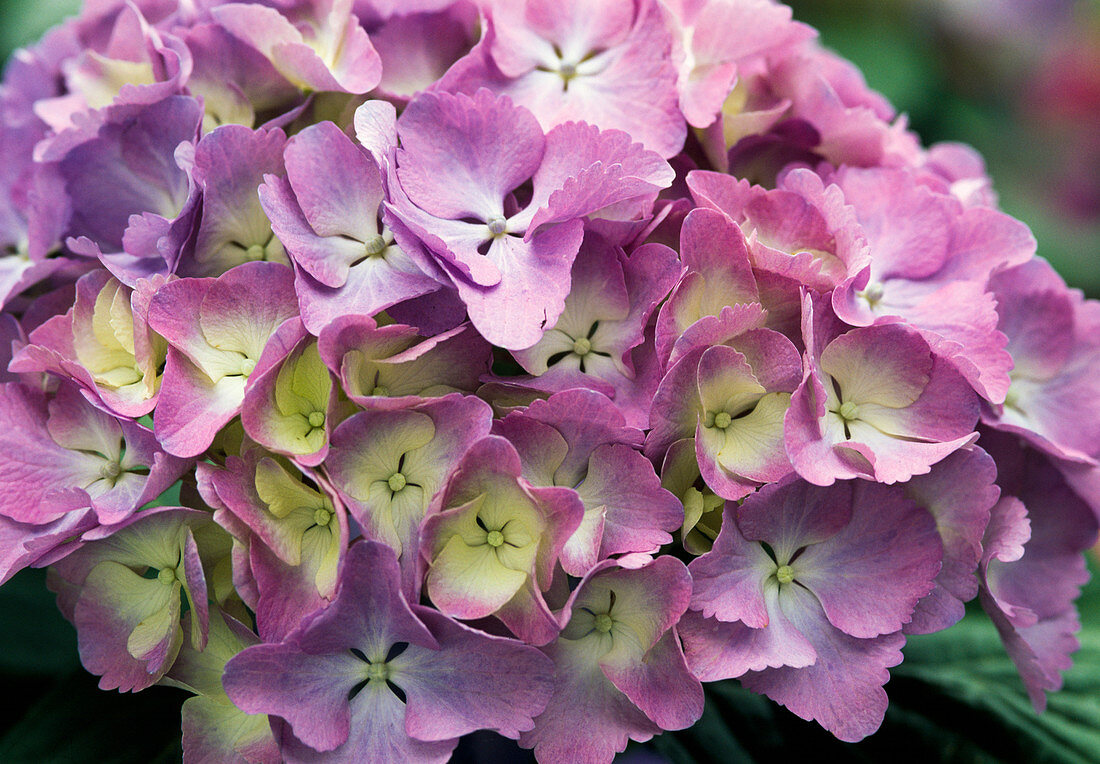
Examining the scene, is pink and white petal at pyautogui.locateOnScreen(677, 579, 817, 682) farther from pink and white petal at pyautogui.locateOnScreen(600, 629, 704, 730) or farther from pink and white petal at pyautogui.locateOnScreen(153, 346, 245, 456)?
pink and white petal at pyautogui.locateOnScreen(153, 346, 245, 456)

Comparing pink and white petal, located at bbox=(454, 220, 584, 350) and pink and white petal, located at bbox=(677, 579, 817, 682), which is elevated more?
pink and white petal, located at bbox=(454, 220, 584, 350)

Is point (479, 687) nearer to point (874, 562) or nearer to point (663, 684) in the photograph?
point (663, 684)

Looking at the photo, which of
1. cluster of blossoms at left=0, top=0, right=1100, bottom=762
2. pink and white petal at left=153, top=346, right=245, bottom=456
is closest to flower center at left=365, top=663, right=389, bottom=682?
cluster of blossoms at left=0, top=0, right=1100, bottom=762

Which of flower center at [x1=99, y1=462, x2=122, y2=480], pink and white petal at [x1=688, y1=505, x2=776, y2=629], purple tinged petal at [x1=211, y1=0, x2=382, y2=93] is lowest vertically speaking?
flower center at [x1=99, y1=462, x2=122, y2=480]

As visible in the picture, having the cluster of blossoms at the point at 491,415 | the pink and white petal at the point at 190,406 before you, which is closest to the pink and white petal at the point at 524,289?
the cluster of blossoms at the point at 491,415

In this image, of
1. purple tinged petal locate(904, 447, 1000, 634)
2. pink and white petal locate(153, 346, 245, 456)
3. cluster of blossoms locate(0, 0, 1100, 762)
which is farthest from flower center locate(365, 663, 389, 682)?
purple tinged petal locate(904, 447, 1000, 634)

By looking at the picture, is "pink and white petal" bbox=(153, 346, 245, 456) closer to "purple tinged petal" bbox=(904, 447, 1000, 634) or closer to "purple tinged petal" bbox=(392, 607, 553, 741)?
"purple tinged petal" bbox=(392, 607, 553, 741)

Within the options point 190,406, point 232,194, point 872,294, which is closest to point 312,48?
point 232,194

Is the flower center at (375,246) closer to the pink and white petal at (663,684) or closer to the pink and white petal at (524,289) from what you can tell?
the pink and white petal at (524,289)
